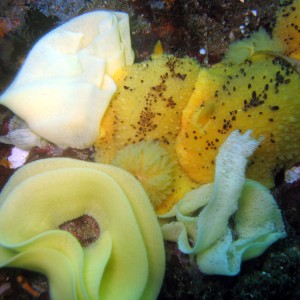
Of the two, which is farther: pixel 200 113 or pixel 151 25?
pixel 151 25

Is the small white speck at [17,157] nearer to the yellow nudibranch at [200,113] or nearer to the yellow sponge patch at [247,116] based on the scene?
the yellow nudibranch at [200,113]

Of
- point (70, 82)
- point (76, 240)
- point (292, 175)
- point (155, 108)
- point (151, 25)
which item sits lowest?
point (76, 240)

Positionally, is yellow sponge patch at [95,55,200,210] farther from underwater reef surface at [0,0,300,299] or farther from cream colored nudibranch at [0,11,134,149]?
underwater reef surface at [0,0,300,299]

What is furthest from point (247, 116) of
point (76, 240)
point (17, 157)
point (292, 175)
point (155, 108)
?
point (17, 157)

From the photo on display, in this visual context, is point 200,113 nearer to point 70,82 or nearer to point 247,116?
point 247,116

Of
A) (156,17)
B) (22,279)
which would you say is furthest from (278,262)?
(156,17)

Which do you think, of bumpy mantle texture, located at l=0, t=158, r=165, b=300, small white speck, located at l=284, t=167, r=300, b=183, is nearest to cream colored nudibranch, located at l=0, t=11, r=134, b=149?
bumpy mantle texture, located at l=0, t=158, r=165, b=300
